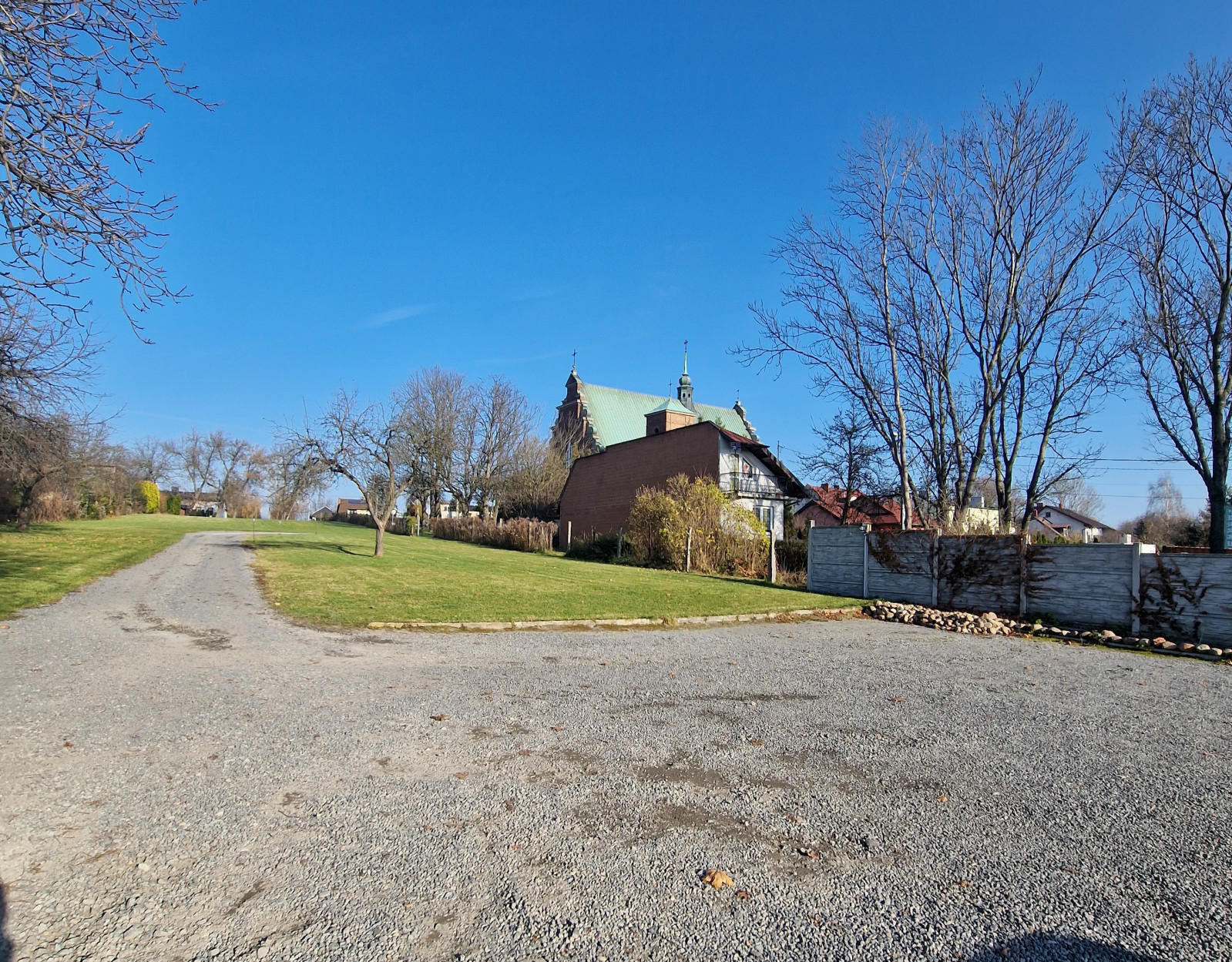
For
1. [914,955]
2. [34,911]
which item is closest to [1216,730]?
[914,955]

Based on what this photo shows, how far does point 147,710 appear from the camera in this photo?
5355 millimetres

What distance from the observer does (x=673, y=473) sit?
122ft

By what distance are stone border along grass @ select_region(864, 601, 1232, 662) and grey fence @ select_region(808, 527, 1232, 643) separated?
1.65 feet

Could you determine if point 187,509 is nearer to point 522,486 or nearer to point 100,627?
point 522,486

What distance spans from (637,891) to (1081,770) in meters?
3.47

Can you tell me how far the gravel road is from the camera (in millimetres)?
2652

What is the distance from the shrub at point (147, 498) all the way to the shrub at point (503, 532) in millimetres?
31884

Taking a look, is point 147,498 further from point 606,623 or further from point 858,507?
point 606,623

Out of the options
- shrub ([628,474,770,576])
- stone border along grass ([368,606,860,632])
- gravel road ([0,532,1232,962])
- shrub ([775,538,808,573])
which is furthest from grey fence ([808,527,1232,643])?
gravel road ([0,532,1232,962])

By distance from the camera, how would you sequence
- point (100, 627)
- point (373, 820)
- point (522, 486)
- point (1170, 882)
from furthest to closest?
point (522, 486) → point (100, 627) → point (373, 820) → point (1170, 882)

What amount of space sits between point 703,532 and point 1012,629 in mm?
11995

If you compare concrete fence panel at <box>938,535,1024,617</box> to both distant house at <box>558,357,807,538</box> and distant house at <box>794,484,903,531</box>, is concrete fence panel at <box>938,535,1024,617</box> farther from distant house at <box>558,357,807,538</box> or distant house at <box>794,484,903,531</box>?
distant house at <box>558,357,807,538</box>

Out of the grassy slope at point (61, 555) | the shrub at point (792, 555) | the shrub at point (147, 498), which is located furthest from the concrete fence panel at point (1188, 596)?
the shrub at point (147, 498)

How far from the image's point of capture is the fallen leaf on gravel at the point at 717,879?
3.00 m
